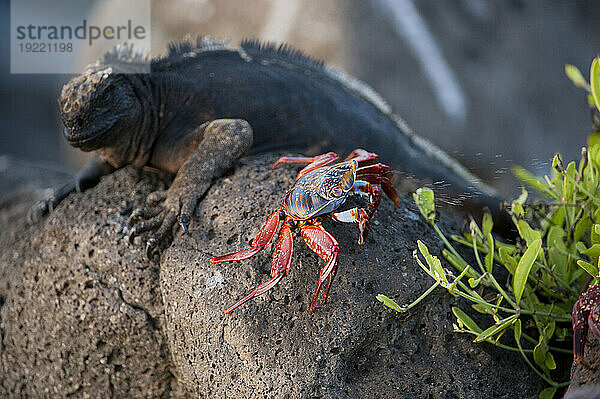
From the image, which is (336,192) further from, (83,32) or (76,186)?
(83,32)

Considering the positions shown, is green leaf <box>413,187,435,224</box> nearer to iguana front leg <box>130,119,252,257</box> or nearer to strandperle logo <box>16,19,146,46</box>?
iguana front leg <box>130,119,252,257</box>

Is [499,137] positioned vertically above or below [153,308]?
below

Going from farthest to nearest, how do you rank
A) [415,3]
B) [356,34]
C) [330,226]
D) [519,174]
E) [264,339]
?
[415,3], [356,34], [519,174], [330,226], [264,339]

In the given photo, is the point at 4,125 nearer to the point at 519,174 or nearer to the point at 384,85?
the point at 384,85

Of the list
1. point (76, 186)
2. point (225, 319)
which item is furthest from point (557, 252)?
point (76, 186)

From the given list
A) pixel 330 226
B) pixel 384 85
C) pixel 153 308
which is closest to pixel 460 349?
pixel 330 226

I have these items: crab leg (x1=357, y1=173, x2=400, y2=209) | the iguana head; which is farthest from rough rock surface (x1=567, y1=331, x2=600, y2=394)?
the iguana head

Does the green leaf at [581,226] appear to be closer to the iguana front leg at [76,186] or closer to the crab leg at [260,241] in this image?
the crab leg at [260,241]
